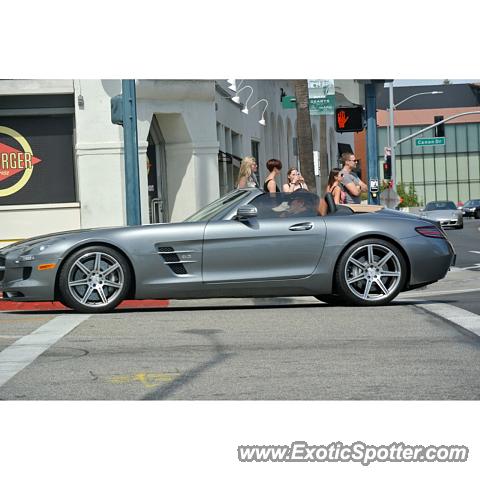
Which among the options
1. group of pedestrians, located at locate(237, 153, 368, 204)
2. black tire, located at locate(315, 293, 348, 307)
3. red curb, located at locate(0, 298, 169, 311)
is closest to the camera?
black tire, located at locate(315, 293, 348, 307)

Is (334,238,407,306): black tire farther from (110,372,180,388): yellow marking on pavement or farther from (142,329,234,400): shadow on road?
(110,372,180,388): yellow marking on pavement

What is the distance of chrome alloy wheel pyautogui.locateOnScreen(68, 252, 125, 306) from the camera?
36.0ft

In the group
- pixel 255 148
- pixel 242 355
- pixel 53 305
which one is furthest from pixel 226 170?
pixel 242 355

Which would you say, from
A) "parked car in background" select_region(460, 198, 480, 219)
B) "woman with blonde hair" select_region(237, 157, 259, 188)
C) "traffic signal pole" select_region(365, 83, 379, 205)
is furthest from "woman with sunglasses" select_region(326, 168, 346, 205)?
"parked car in background" select_region(460, 198, 480, 219)

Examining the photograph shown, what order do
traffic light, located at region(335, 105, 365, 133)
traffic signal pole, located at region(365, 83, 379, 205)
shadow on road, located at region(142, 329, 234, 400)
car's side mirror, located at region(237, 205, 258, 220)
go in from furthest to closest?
traffic signal pole, located at region(365, 83, 379, 205), traffic light, located at region(335, 105, 365, 133), car's side mirror, located at region(237, 205, 258, 220), shadow on road, located at region(142, 329, 234, 400)

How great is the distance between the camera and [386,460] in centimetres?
465

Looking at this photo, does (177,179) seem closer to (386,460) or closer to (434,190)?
(386,460)

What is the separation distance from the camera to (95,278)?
1100cm

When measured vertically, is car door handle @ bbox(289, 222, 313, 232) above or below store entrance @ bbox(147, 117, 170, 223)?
below

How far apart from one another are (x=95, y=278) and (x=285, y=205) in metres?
1.98

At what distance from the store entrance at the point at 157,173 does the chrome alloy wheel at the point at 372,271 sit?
14475 millimetres

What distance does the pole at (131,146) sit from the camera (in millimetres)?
15938

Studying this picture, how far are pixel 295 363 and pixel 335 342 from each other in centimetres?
102

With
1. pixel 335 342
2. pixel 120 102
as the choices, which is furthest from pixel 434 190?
pixel 335 342
